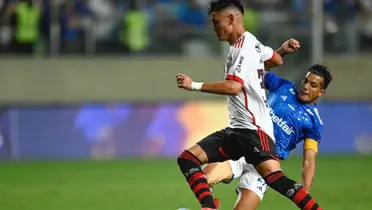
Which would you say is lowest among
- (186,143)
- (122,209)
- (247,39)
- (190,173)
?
(186,143)

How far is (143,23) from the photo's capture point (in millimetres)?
24203

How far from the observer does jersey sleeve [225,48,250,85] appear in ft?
30.3

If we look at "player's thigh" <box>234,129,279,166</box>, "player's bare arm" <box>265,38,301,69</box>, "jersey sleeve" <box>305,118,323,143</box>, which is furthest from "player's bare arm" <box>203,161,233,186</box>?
"player's bare arm" <box>265,38,301,69</box>

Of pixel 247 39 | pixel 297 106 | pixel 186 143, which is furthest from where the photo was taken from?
pixel 186 143

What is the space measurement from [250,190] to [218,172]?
394mm

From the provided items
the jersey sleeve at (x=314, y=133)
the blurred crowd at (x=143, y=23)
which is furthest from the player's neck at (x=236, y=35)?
the blurred crowd at (x=143, y=23)

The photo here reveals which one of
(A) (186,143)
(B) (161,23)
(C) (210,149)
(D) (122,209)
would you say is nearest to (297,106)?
(C) (210,149)

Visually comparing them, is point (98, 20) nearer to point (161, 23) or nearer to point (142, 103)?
point (161, 23)

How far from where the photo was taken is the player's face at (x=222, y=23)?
9367mm

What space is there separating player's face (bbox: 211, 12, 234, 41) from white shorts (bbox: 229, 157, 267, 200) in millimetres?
1505

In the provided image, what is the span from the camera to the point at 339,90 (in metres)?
25.6

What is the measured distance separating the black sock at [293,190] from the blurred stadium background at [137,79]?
8.19 metres

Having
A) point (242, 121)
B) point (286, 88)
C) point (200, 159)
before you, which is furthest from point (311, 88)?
point (200, 159)

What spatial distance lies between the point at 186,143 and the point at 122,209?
367 inches
